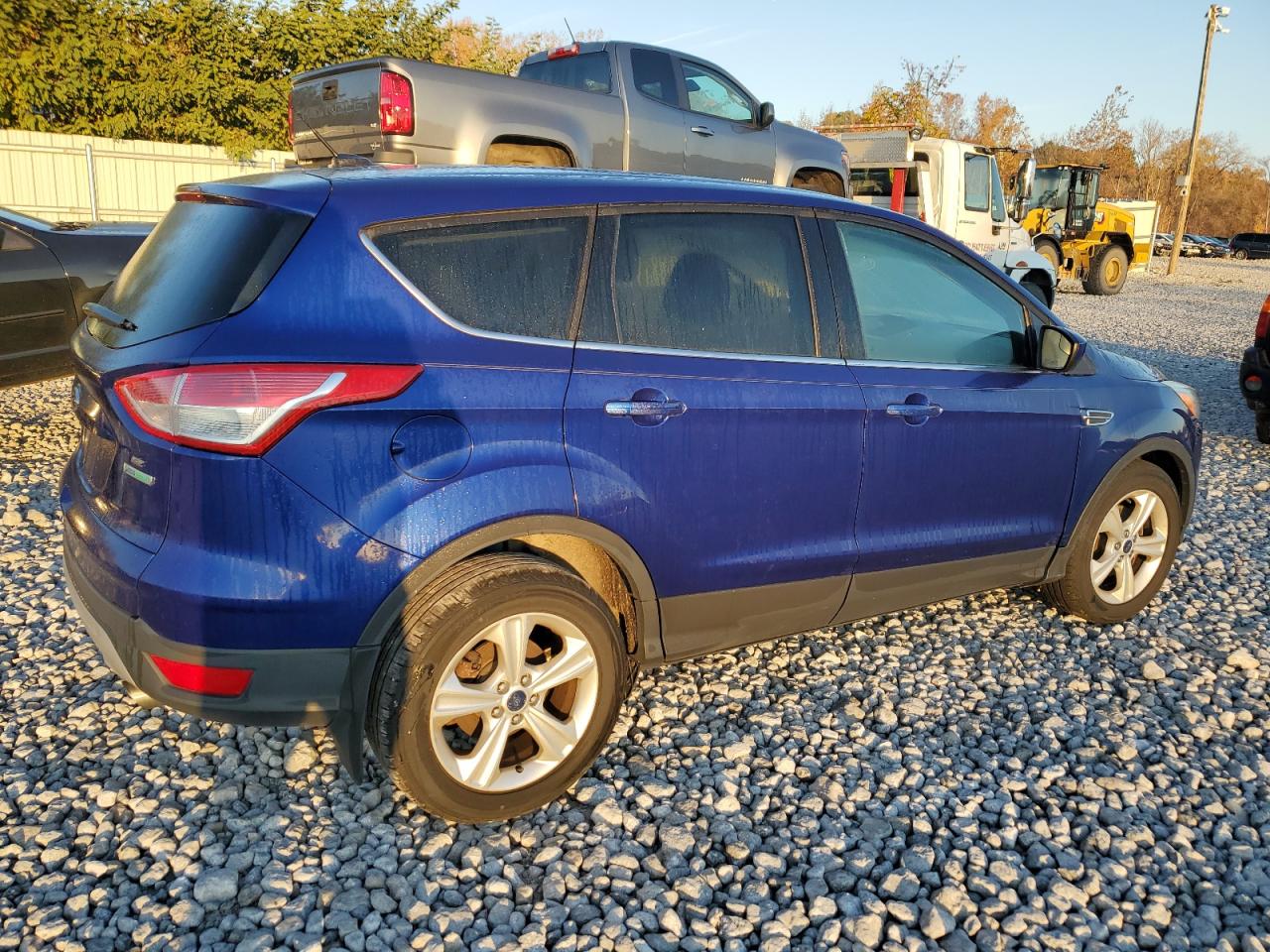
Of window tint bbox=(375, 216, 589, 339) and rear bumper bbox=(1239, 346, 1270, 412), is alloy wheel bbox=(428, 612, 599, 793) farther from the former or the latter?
rear bumper bbox=(1239, 346, 1270, 412)

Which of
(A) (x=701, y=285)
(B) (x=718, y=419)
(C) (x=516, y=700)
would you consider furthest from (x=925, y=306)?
(C) (x=516, y=700)

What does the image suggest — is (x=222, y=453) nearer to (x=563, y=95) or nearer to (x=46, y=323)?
(x=46, y=323)

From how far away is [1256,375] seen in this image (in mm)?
7715

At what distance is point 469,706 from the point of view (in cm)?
267

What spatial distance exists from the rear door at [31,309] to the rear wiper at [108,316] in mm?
4122

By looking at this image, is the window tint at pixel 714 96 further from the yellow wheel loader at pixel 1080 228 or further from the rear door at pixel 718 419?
the yellow wheel loader at pixel 1080 228

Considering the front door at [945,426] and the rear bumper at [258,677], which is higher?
the front door at [945,426]

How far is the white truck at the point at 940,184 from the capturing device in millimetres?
14453

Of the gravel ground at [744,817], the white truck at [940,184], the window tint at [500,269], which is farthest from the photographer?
the white truck at [940,184]

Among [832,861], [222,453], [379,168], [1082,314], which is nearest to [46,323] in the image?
[379,168]

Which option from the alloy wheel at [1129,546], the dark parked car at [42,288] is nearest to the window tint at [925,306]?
the alloy wheel at [1129,546]

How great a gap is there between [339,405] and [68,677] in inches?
78.7

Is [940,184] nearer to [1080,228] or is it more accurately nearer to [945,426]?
[1080,228]

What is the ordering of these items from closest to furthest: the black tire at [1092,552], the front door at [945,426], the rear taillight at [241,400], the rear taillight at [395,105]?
the rear taillight at [241,400] < the front door at [945,426] < the black tire at [1092,552] < the rear taillight at [395,105]
